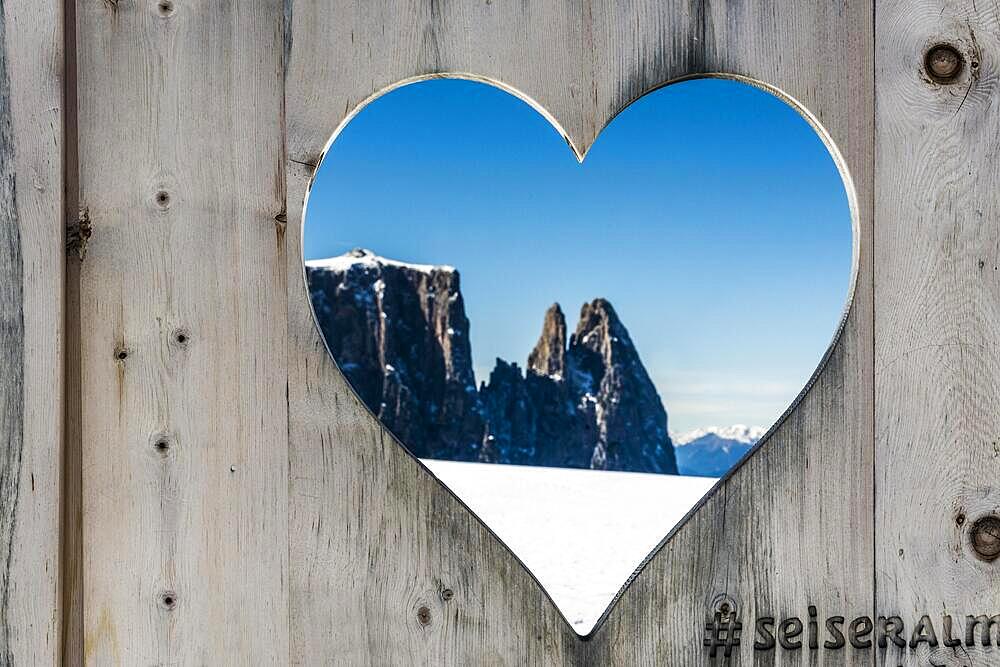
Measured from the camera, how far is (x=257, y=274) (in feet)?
3.38

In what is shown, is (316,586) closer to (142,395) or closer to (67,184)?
(142,395)

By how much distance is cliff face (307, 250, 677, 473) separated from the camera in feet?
38.8

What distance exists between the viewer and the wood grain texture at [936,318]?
1036 millimetres

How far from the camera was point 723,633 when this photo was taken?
1036mm

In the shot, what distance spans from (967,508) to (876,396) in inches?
7.4

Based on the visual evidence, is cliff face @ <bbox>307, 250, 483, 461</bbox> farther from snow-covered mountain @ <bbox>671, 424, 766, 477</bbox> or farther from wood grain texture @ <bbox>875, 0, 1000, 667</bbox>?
wood grain texture @ <bbox>875, 0, 1000, 667</bbox>

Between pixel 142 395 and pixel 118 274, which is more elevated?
pixel 118 274

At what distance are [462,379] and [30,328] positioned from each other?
1392 cm

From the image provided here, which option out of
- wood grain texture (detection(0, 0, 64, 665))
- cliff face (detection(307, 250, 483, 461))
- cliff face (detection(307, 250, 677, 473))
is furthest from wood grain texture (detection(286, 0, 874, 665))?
cliff face (detection(307, 250, 483, 461))

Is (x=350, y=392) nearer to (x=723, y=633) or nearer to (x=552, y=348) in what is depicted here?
(x=723, y=633)

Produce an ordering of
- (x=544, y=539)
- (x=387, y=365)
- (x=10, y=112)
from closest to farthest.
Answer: (x=10, y=112)
(x=544, y=539)
(x=387, y=365)

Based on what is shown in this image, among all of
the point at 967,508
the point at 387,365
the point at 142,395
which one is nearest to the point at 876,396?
the point at 967,508

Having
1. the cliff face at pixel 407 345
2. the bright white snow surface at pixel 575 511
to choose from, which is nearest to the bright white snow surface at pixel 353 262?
the cliff face at pixel 407 345

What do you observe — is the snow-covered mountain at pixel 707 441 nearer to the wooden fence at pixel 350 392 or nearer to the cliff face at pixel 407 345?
the cliff face at pixel 407 345
